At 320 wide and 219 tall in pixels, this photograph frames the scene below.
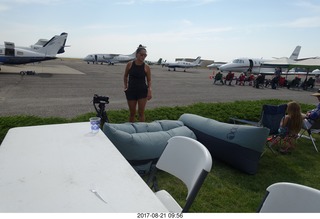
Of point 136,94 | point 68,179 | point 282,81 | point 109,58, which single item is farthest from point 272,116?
point 109,58

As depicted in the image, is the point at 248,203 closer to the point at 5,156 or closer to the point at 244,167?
the point at 244,167

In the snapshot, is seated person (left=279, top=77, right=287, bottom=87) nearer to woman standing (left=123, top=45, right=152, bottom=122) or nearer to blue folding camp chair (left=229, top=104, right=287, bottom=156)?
blue folding camp chair (left=229, top=104, right=287, bottom=156)

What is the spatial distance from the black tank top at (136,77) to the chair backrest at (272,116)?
8.20 feet

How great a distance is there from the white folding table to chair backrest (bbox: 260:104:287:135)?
11.8 ft

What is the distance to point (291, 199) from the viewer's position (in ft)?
4.61

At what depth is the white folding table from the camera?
Result: 130cm

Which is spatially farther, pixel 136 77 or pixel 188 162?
pixel 136 77

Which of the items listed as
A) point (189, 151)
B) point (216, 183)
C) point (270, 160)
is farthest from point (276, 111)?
point (189, 151)

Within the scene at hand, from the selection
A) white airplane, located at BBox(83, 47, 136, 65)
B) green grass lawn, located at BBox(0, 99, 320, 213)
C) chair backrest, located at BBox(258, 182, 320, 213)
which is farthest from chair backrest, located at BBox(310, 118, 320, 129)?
white airplane, located at BBox(83, 47, 136, 65)

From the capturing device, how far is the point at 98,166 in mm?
1760

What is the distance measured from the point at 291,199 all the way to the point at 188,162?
2.80 feet

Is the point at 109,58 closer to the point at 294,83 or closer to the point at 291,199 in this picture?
the point at 294,83

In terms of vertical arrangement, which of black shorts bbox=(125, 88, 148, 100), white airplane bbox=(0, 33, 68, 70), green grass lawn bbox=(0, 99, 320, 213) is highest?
white airplane bbox=(0, 33, 68, 70)

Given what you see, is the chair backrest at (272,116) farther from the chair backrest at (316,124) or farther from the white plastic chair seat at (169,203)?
the white plastic chair seat at (169,203)
